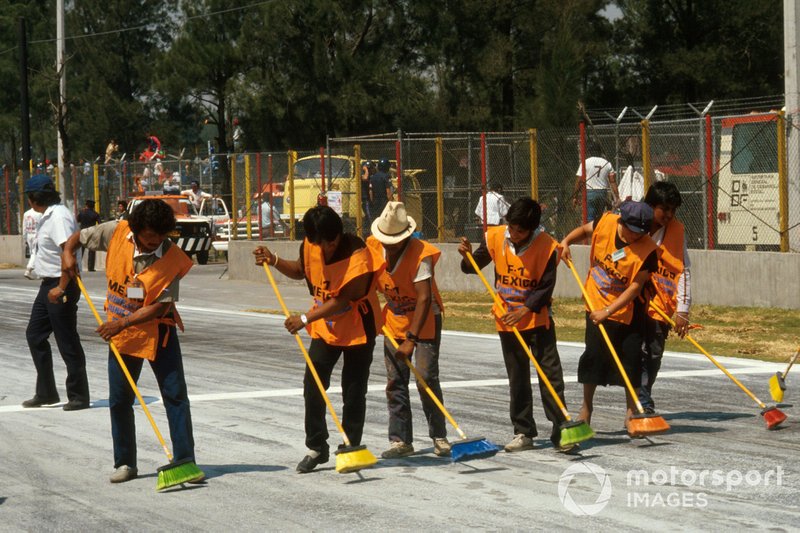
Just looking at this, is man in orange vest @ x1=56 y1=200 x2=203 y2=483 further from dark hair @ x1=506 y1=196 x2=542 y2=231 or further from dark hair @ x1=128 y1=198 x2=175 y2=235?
dark hair @ x1=506 y1=196 x2=542 y2=231

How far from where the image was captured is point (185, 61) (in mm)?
47094

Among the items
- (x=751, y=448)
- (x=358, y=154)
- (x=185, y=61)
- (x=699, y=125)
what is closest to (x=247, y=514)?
(x=751, y=448)

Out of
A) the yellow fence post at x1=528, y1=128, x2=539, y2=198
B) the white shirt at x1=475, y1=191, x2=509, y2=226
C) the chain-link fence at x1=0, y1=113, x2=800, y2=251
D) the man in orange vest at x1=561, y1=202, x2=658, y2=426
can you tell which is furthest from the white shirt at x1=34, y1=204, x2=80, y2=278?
the white shirt at x1=475, y1=191, x2=509, y2=226

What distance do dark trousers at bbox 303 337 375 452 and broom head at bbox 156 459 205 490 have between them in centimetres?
76

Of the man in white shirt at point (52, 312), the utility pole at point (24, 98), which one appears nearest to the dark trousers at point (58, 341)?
Answer: the man in white shirt at point (52, 312)

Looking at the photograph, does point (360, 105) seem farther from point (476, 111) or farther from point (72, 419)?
point (72, 419)

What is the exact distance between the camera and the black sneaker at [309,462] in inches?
310

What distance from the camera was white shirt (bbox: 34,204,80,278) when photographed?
1068 cm

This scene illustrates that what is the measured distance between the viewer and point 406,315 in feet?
27.3

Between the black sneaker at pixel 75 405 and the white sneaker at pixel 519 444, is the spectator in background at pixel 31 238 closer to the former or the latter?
the black sneaker at pixel 75 405

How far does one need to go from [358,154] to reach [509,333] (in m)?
15.6

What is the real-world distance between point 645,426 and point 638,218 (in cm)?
134

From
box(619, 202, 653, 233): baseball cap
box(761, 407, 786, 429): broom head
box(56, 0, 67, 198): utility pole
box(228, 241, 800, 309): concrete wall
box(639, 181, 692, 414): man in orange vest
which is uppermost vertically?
box(56, 0, 67, 198): utility pole

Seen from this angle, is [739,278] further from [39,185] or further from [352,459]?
[352,459]
